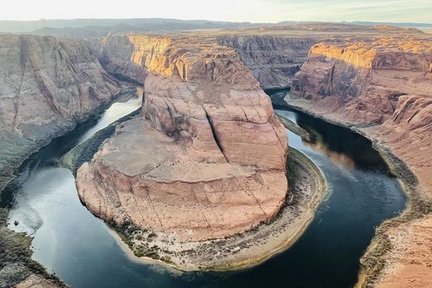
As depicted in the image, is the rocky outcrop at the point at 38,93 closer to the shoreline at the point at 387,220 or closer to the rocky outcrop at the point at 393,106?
the shoreline at the point at 387,220

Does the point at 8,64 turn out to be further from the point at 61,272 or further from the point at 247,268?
the point at 247,268

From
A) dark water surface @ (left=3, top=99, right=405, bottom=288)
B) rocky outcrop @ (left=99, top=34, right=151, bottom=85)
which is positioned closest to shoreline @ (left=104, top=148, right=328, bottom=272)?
dark water surface @ (left=3, top=99, right=405, bottom=288)

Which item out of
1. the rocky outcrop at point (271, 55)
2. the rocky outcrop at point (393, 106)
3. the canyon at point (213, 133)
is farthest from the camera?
the rocky outcrop at point (271, 55)

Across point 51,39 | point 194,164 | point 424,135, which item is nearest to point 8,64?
point 51,39

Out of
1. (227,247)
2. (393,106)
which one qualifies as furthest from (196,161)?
(393,106)

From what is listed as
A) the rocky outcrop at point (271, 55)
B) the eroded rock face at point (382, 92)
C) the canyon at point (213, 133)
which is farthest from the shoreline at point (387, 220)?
the rocky outcrop at point (271, 55)

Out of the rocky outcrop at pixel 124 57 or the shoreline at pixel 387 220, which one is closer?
the shoreline at pixel 387 220
